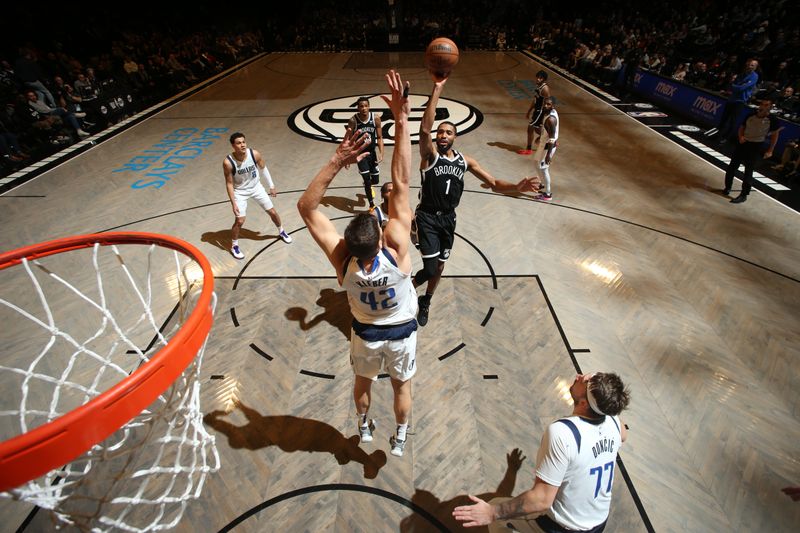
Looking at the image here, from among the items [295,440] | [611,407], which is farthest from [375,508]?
[611,407]

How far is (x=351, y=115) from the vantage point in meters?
12.0

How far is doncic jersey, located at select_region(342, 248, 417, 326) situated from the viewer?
2633 mm

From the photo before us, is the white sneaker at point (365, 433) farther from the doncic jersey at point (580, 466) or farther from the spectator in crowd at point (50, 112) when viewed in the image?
the spectator in crowd at point (50, 112)

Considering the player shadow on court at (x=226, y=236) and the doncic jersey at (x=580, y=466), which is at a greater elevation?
the doncic jersey at (x=580, y=466)

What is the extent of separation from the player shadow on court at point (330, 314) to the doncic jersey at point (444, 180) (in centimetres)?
170

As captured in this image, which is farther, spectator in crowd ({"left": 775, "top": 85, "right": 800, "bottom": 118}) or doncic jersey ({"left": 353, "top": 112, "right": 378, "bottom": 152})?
spectator in crowd ({"left": 775, "top": 85, "right": 800, "bottom": 118})

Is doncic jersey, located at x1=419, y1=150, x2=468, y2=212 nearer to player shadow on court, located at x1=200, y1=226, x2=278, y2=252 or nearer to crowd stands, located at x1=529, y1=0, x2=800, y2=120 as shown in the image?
player shadow on court, located at x1=200, y1=226, x2=278, y2=252

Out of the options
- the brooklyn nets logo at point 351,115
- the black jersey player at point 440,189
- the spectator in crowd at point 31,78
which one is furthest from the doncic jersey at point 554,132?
the spectator in crowd at point 31,78

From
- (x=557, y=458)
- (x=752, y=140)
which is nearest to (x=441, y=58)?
(x=557, y=458)

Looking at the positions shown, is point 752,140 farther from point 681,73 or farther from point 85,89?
point 85,89

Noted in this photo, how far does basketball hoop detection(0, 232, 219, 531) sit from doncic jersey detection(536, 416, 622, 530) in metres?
2.03

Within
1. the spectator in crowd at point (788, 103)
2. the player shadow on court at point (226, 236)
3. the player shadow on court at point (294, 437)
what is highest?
the spectator in crowd at point (788, 103)

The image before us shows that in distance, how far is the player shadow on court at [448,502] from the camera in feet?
9.80

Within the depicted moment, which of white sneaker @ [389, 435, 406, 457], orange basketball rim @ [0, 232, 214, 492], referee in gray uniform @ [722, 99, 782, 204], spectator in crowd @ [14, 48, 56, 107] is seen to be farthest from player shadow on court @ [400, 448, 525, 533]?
spectator in crowd @ [14, 48, 56, 107]
